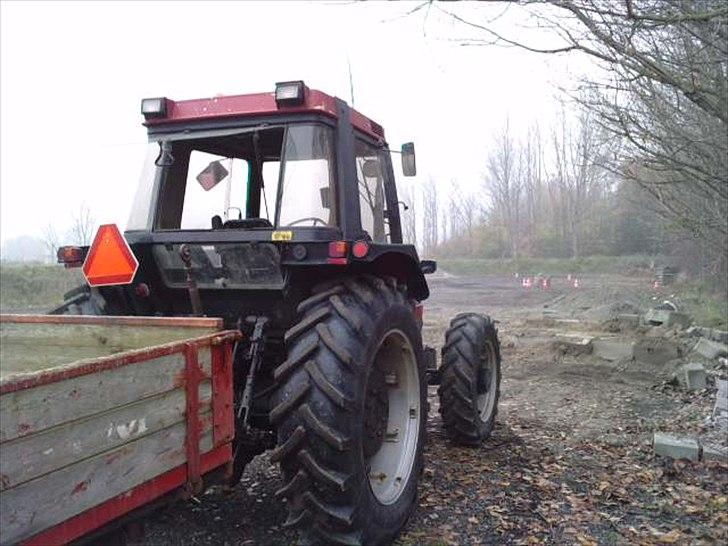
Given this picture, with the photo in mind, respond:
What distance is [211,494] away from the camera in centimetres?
441

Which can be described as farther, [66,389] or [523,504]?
[523,504]

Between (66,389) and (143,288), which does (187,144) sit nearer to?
(143,288)

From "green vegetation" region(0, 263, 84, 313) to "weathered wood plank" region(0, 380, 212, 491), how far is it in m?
21.9

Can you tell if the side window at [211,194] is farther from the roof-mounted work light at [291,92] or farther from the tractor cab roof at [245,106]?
the roof-mounted work light at [291,92]

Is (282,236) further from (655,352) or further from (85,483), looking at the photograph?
(655,352)

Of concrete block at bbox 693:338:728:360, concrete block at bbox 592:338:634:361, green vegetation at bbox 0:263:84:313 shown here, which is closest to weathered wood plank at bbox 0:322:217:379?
concrete block at bbox 592:338:634:361

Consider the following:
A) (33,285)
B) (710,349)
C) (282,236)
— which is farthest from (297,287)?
(33,285)

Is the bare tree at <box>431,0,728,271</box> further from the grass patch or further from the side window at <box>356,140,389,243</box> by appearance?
the grass patch

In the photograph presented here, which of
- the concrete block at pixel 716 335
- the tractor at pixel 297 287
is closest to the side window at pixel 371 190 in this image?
the tractor at pixel 297 287

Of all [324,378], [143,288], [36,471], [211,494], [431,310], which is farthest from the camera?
[431,310]

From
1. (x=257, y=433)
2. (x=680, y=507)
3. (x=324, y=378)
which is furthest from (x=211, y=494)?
(x=680, y=507)

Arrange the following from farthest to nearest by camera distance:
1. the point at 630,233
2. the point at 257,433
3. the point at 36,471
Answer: the point at 630,233 < the point at 257,433 < the point at 36,471

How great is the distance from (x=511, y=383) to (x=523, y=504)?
14.4ft

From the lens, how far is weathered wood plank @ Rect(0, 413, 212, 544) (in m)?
1.95
